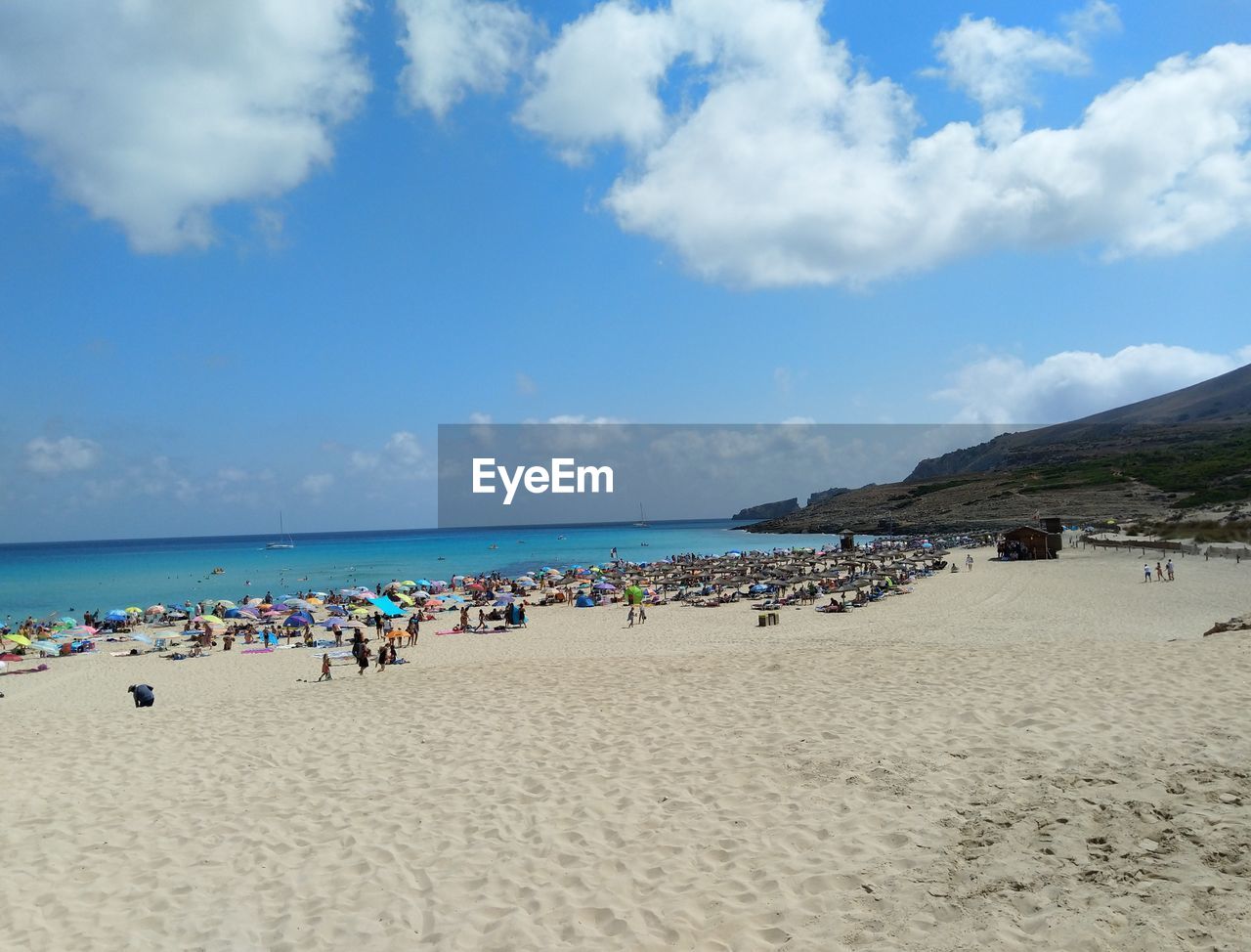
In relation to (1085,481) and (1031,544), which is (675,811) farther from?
(1085,481)

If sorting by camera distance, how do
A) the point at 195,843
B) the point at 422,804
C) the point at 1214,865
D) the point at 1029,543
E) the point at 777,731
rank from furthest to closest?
the point at 1029,543 → the point at 777,731 → the point at 422,804 → the point at 195,843 → the point at 1214,865

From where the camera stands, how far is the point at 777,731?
8242 mm

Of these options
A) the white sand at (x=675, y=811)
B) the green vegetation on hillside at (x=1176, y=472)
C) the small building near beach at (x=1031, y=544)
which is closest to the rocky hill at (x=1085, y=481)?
the green vegetation on hillside at (x=1176, y=472)

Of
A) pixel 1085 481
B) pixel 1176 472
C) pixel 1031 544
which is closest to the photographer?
pixel 1031 544

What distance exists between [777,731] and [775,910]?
12.1 ft

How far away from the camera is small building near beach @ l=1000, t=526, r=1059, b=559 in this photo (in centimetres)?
4103

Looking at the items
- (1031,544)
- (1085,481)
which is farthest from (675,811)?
(1085,481)

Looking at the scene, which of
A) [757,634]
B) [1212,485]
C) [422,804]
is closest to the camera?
[422,804]

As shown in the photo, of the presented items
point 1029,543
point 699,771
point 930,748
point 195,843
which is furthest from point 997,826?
point 1029,543

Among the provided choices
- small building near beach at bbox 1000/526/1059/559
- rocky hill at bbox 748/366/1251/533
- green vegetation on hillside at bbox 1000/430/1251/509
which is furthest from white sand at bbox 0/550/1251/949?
green vegetation on hillside at bbox 1000/430/1251/509

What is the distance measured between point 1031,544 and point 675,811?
4246cm

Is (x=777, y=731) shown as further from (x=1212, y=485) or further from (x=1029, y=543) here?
(x=1212, y=485)

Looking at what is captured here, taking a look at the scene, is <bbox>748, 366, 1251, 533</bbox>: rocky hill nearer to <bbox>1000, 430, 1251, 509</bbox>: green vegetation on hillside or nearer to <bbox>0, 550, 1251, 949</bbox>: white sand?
<bbox>1000, 430, 1251, 509</bbox>: green vegetation on hillside

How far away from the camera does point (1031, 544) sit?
4188 centimetres
